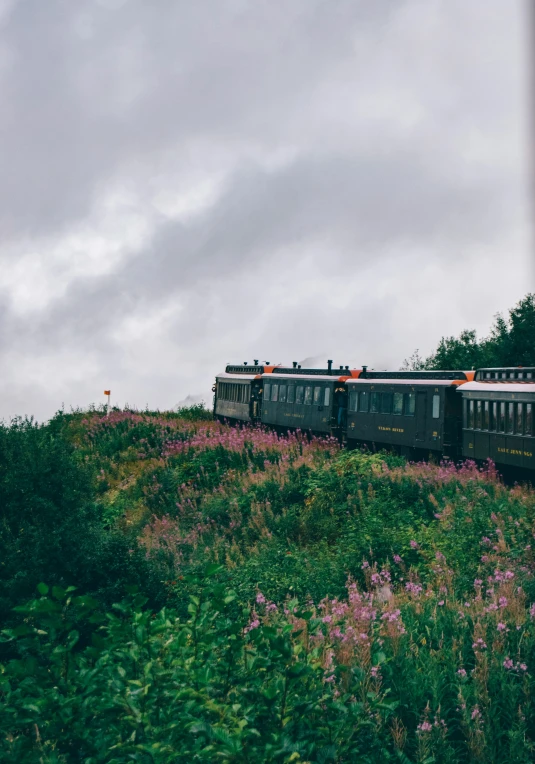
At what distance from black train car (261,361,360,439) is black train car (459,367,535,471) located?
6492 mm

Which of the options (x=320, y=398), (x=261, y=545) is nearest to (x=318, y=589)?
(x=261, y=545)

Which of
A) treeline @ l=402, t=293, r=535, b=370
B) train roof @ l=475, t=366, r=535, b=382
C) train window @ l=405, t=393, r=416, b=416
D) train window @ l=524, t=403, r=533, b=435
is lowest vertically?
train window @ l=524, t=403, r=533, b=435

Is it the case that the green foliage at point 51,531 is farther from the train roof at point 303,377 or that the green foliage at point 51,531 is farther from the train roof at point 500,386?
the train roof at point 303,377

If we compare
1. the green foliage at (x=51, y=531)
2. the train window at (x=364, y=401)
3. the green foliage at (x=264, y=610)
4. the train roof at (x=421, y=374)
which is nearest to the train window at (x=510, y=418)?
the green foliage at (x=264, y=610)

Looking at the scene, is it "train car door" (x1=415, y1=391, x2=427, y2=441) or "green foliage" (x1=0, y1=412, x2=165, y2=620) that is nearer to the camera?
"green foliage" (x1=0, y1=412, x2=165, y2=620)

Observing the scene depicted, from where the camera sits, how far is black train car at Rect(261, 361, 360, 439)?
89.2 feet

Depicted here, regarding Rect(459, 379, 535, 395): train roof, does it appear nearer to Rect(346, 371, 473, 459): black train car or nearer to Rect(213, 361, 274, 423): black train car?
Rect(346, 371, 473, 459): black train car

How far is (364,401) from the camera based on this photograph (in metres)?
25.6

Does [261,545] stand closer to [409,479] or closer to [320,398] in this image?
[409,479]

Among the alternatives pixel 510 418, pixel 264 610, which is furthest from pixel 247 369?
pixel 264 610

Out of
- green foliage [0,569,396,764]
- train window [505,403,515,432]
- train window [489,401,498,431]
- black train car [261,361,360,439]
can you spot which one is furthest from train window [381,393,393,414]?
green foliage [0,569,396,764]

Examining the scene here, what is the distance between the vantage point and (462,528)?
11562mm

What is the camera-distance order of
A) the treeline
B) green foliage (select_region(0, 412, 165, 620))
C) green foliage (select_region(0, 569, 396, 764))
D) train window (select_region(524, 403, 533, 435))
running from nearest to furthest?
1. green foliage (select_region(0, 569, 396, 764))
2. green foliage (select_region(0, 412, 165, 620))
3. train window (select_region(524, 403, 533, 435))
4. the treeline

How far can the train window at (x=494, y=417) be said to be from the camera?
63.0ft
